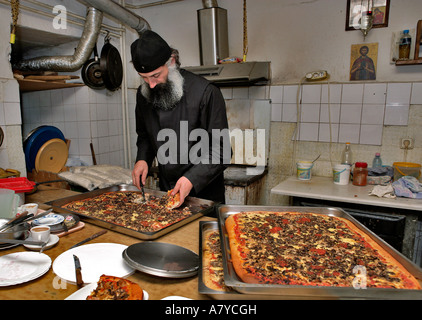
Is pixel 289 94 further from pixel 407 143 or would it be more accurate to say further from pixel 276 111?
pixel 407 143

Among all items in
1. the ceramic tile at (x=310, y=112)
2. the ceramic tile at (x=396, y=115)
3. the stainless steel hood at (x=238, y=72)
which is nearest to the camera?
the ceramic tile at (x=396, y=115)

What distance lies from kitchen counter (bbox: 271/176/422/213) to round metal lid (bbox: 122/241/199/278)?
1811mm

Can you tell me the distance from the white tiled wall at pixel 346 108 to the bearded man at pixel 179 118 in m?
1.56

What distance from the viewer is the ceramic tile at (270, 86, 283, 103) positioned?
3.51m

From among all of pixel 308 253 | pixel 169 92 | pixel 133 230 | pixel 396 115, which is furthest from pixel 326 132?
pixel 133 230

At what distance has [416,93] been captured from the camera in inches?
115

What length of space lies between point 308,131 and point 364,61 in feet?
2.97

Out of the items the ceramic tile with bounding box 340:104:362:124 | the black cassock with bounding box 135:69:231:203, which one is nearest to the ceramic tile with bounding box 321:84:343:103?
the ceramic tile with bounding box 340:104:362:124

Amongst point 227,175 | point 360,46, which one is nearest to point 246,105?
point 227,175

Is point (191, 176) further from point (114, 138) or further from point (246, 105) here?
point (114, 138)

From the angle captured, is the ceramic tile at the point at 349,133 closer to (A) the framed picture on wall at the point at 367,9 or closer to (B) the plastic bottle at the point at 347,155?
(B) the plastic bottle at the point at 347,155

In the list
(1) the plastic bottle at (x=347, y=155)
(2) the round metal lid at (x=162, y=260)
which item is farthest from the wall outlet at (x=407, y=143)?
(2) the round metal lid at (x=162, y=260)

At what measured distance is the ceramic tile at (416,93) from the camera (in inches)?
114
